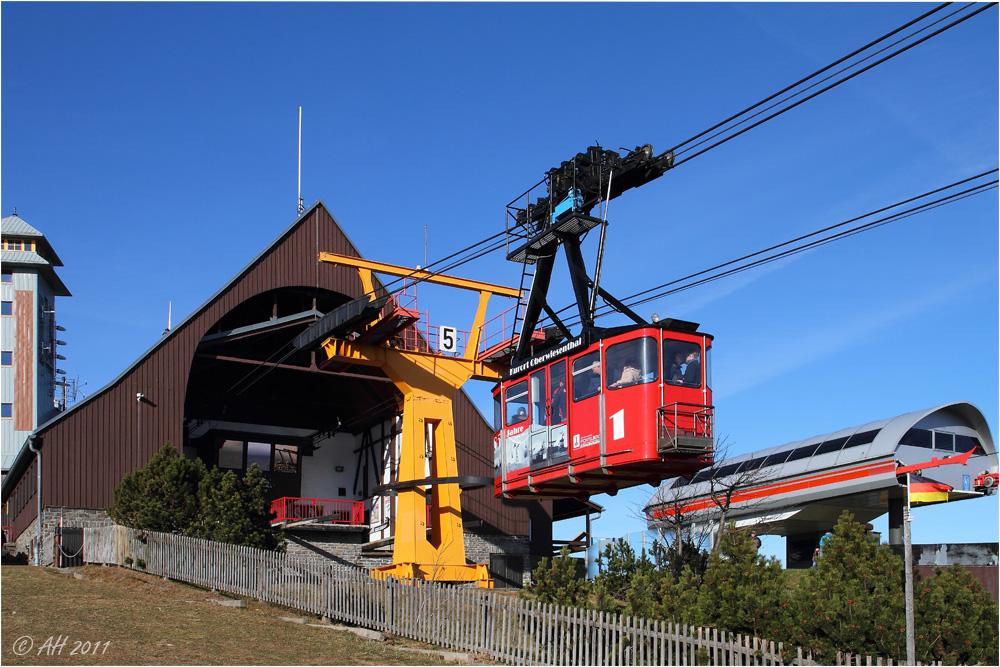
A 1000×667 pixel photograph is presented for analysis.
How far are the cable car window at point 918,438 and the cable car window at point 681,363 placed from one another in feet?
45.4

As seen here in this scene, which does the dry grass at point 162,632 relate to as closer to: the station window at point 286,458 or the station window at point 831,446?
the station window at point 831,446

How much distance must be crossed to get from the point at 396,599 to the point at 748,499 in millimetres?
18216

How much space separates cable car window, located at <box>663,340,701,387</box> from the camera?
16328 millimetres

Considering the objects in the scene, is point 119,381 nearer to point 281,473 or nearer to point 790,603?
point 281,473

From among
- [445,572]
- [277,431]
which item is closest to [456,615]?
[445,572]

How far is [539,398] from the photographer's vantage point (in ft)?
60.0

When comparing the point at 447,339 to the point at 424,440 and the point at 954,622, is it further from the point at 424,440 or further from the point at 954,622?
the point at 954,622

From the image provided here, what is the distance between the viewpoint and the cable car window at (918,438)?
27844 millimetres

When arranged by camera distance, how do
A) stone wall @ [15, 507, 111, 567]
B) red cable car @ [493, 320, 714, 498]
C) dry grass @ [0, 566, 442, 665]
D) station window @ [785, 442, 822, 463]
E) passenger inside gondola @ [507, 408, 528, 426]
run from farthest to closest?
station window @ [785, 442, 822, 463], stone wall @ [15, 507, 111, 567], passenger inside gondola @ [507, 408, 528, 426], red cable car @ [493, 320, 714, 498], dry grass @ [0, 566, 442, 665]

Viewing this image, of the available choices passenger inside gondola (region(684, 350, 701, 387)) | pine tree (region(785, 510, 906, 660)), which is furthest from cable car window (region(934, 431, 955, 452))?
pine tree (region(785, 510, 906, 660))

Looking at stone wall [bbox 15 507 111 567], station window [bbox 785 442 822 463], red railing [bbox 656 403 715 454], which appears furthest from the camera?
station window [bbox 785 442 822 463]

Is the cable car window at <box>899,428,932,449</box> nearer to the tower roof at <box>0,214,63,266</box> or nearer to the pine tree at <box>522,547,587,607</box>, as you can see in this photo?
the pine tree at <box>522,547,587,607</box>

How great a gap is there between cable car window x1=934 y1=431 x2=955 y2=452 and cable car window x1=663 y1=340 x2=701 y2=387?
14803mm

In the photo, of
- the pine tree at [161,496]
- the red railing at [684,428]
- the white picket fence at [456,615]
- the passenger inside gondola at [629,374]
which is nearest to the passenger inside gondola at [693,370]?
the red railing at [684,428]
